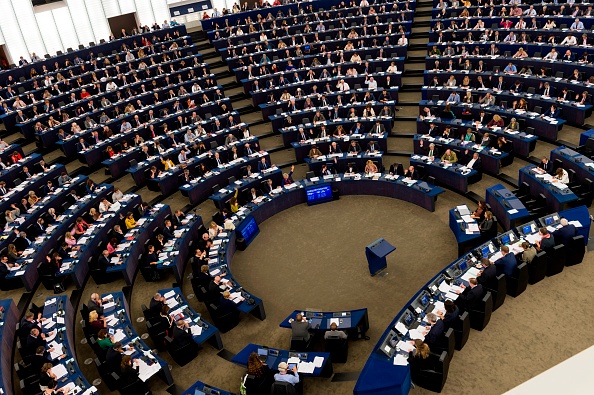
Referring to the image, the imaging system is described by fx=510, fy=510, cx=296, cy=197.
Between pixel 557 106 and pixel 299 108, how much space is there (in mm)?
11736

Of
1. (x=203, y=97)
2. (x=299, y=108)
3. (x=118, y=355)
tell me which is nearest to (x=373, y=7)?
(x=299, y=108)

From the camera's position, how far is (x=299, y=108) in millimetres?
25984

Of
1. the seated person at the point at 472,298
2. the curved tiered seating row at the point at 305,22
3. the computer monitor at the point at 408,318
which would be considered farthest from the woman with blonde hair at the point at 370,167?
the curved tiered seating row at the point at 305,22

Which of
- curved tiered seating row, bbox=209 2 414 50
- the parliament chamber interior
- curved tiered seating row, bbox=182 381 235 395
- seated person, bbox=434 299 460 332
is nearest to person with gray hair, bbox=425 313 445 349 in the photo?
the parliament chamber interior

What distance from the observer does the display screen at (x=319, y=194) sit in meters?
20.2

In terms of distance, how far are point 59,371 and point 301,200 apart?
11.0m

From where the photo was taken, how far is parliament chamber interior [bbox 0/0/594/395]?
12.2 metres

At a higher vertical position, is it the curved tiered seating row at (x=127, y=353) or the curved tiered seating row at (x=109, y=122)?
the curved tiered seating row at (x=109, y=122)

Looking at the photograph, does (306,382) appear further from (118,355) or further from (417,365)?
(118,355)

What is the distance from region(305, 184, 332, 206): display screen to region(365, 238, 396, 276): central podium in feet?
15.6

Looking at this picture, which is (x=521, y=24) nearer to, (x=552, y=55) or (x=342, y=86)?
(x=552, y=55)

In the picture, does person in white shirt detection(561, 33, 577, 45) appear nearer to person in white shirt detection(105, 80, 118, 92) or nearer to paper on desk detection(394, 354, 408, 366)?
paper on desk detection(394, 354, 408, 366)

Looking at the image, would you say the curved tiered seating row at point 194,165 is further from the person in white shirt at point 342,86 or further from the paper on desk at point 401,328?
the paper on desk at point 401,328

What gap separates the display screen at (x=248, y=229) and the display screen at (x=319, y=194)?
8.56 ft
